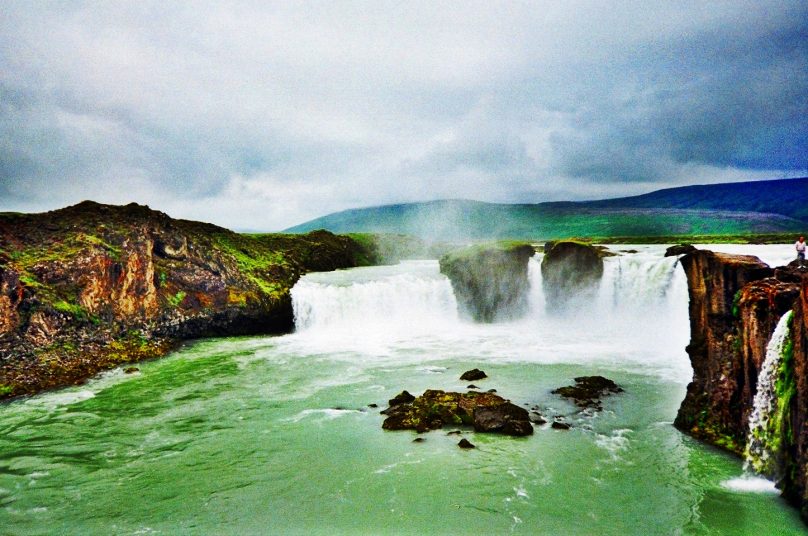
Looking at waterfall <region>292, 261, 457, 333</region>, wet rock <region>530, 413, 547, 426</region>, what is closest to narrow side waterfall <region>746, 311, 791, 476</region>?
wet rock <region>530, 413, 547, 426</region>

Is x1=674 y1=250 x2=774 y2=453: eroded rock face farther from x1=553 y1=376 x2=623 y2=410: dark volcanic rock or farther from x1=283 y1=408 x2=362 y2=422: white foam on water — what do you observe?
x1=283 y1=408 x2=362 y2=422: white foam on water

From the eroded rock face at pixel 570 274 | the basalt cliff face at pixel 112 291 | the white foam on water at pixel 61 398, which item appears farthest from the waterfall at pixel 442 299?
the white foam on water at pixel 61 398

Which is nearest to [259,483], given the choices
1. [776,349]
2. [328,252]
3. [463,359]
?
[776,349]

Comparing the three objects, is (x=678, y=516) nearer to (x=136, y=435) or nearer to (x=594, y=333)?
(x=136, y=435)

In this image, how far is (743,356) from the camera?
43.1 ft

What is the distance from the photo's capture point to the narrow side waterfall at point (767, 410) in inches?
449

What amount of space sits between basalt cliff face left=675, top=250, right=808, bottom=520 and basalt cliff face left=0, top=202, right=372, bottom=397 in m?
28.2

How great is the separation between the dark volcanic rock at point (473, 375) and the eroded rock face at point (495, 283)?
18267 mm

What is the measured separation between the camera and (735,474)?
12555mm

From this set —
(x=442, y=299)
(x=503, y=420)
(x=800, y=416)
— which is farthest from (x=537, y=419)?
(x=442, y=299)

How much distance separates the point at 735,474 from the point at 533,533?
625 centimetres

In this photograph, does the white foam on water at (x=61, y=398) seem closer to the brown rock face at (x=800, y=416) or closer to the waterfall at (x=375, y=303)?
the waterfall at (x=375, y=303)

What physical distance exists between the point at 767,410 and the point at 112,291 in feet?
109

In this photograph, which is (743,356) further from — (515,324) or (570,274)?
(515,324)
